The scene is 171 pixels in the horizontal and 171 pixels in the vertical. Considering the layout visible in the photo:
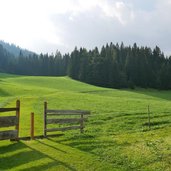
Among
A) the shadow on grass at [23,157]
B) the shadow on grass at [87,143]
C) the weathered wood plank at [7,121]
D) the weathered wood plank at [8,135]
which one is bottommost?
the shadow on grass at [23,157]

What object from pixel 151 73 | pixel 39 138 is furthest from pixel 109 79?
pixel 39 138

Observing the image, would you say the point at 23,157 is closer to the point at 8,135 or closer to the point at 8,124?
the point at 8,135

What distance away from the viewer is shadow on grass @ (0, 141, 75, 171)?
50.9 ft

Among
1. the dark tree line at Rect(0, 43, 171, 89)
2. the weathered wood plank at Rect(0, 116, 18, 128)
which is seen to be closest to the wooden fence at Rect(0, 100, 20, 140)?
the weathered wood plank at Rect(0, 116, 18, 128)

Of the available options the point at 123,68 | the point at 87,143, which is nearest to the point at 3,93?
the point at 87,143

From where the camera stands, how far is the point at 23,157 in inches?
666

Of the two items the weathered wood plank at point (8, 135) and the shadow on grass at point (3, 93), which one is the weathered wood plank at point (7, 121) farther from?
the shadow on grass at point (3, 93)

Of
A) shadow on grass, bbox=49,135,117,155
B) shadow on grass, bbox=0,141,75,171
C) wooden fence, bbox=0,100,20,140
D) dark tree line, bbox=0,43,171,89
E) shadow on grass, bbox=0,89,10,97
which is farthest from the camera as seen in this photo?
dark tree line, bbox=0,43,171,89

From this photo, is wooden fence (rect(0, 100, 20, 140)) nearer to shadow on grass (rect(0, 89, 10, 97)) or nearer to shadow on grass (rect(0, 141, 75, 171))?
shadow on grass (rect(0, 141, 75, 171))

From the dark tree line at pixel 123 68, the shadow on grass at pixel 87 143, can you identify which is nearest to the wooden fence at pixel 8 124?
the shadow on grass at pixel 87 143

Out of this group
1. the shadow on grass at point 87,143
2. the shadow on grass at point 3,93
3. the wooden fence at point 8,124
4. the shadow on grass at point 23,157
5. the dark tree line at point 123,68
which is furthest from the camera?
the dark tree line at point 123,68

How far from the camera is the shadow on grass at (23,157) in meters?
15.5

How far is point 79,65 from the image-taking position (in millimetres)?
145250

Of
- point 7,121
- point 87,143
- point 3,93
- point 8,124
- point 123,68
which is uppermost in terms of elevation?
point 123,68
